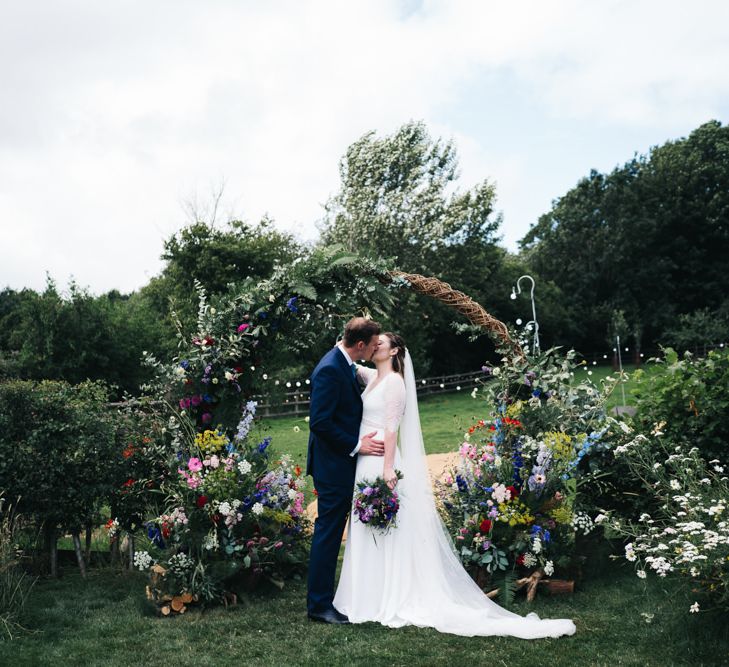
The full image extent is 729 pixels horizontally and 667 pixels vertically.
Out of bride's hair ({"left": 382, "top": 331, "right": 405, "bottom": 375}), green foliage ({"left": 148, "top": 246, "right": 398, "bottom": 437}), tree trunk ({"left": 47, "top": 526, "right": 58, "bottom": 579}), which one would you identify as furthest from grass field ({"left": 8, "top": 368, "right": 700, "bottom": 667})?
bride's hair ({"left": 382, "top": 331, "right": 405, "bottom": 375})

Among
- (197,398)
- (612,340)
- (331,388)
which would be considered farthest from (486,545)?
(612,340)

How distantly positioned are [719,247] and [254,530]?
110 ft

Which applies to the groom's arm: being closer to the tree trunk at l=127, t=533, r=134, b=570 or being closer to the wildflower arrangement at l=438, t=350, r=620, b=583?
the wildflower arrangement at l=438, t=350, r=620, b=583

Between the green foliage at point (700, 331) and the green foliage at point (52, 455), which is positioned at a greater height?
the green foliage at point (700, 331)

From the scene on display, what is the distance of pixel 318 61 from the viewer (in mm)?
10266

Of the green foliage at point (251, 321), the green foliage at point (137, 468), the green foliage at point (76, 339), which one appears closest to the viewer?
the green foliage at point (251, 321)

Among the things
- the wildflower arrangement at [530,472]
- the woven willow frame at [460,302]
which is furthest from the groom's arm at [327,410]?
the woven willow frame at [460,302]

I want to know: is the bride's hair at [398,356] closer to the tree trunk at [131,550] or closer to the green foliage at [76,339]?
the tree trunk at [131,550]

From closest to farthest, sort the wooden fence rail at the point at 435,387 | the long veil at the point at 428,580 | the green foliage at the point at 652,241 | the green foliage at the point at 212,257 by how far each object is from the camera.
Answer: the long veil at the point at 428,580, the wooden fence rail at the point at 435,387, the green foliage at the point at 212,257, the green foliage at the point at 652,241

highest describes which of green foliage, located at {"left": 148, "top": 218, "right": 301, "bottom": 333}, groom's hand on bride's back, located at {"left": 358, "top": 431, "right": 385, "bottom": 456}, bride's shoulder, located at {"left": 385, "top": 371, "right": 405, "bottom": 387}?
green foliage, located at {"left": 148, "top": 218, "right": 301, "bottom": 333}

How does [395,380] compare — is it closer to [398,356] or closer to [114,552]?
[398,356]

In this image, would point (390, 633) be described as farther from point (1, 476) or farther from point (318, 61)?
point (318, 61)

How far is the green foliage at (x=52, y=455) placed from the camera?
579 centimetres

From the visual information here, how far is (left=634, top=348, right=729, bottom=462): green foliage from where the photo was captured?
563cm
